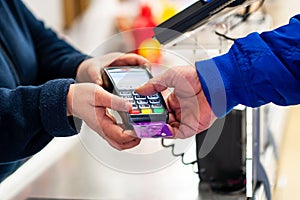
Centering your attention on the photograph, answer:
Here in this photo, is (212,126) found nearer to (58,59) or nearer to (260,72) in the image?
(260,72)

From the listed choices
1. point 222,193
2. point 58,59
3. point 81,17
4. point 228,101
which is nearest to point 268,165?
point 222,193

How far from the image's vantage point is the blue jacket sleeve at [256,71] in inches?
30.6

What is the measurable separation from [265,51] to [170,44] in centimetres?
16

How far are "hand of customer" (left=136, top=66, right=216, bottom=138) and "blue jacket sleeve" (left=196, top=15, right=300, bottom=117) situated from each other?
12mm

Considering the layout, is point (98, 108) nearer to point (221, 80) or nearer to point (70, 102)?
point (70, 102)

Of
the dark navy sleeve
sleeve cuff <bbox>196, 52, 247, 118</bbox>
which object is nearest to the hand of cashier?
sleeve cuff <bbox>196, 52, 247, 118</bbox>

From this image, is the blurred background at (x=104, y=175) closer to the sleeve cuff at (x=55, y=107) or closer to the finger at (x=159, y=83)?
the finger at (x=159, y=83)

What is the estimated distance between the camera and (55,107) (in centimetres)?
74

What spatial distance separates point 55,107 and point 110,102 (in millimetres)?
68

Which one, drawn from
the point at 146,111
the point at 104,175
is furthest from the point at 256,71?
the point at 104,175

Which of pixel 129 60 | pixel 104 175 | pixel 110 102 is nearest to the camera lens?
pixel 110 102

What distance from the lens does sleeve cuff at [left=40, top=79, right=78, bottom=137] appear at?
741 mm

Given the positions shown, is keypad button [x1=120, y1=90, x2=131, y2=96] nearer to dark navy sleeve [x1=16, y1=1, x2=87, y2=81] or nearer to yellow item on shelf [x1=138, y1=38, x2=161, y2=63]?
yellow item on shelf [x1=138, y1=38, x2=161, y2=63]

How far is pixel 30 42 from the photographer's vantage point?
1.12 metres
